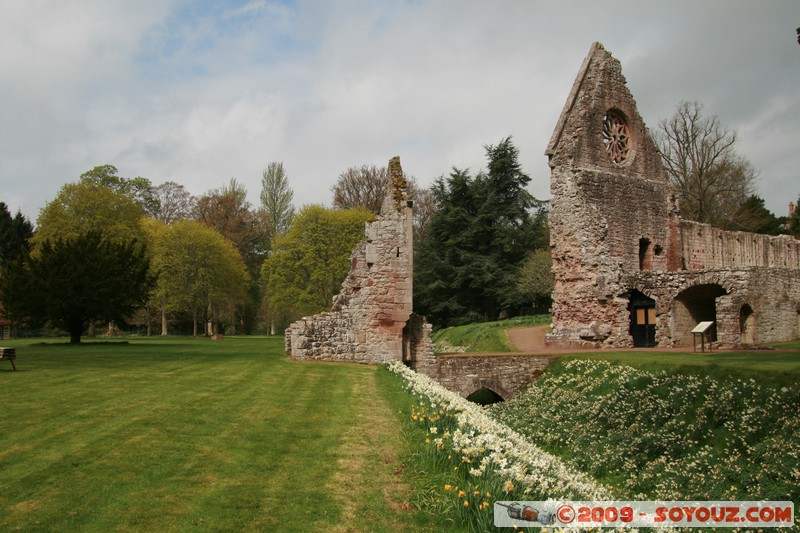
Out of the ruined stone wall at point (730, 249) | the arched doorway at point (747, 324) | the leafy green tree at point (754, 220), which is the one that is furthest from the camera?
the leafy green tree at point (754, 220)

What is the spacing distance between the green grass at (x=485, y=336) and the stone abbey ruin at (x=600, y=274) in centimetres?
293

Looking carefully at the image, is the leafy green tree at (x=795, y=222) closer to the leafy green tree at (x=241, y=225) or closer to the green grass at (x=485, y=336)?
the green grass at (x=485, y=336)

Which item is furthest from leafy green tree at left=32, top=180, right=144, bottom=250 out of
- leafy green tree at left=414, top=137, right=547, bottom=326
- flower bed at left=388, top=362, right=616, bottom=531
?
flower bed at left=388, top=362, right=616, bottom=531

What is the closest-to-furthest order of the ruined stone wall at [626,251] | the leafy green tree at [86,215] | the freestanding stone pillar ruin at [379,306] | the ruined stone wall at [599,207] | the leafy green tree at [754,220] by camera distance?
the freestanding stone pillar ruin at [379,306] → the ruined stone wall at [626,251] → the ruined stone wall at [599,207] → the leafy green tree at [86,215] → the leafy green tree at [754,220]

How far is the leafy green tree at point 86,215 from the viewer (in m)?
35.6

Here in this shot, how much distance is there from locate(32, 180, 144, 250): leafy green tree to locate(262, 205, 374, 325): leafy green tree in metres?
9.15

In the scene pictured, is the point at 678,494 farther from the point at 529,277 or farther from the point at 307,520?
the point at 529,277

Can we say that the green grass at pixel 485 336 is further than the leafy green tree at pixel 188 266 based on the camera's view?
No

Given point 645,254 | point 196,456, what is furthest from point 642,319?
point 196,456

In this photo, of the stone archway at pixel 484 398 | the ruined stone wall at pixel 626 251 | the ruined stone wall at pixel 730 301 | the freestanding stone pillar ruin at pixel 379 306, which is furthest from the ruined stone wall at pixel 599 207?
the freestanding stone pillar ruin at pixel 379 306

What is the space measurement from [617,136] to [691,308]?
27.7 feet

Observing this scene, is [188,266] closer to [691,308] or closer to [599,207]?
[599,207]

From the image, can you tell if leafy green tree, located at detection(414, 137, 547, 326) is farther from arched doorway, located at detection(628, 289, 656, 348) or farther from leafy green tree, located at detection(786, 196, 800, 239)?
leafy green tree, located at detection(786, 196, 800, 239)

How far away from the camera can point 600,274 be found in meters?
23.6
